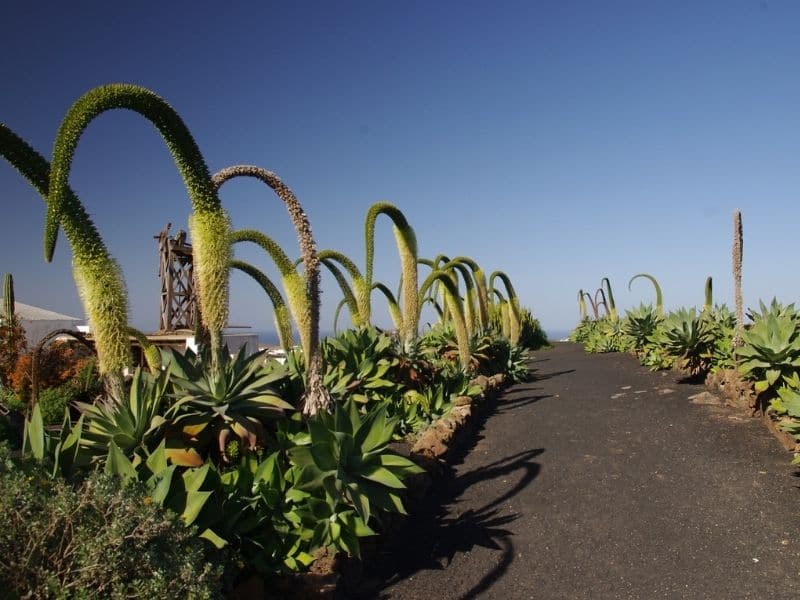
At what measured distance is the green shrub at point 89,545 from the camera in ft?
7.02

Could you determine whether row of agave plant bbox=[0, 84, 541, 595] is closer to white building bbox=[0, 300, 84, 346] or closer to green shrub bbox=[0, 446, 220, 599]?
green shrub bbox=[0, 446, 220, 599]

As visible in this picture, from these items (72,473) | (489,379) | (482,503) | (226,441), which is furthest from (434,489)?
(489,379)

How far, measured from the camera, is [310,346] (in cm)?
494

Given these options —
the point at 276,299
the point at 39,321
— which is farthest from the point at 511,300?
the point at 39,321

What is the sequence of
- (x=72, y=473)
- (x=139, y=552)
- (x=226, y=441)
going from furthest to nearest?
1. (x=226, y=441)
2. (x=72, y=473)
3. (x=139, y=552)

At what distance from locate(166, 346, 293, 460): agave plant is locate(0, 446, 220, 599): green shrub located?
57.1 inches

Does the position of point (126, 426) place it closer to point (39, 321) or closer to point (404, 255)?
point (404, 255)

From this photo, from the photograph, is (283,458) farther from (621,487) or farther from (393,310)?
(393,310)

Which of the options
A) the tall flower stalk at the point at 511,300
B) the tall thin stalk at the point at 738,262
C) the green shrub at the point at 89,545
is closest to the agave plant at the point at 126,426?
the green shrub at the point at 89,545

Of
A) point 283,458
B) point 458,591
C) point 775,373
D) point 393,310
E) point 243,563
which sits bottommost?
point 458,591

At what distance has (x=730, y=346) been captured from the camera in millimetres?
8914

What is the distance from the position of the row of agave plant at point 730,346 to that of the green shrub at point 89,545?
4.93 m

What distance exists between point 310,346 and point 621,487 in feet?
10.7

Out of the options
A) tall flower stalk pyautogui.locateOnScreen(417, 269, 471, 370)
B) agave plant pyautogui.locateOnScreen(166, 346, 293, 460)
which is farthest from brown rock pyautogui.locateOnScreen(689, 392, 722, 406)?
agave plant pyautogui.locateOnScreen(166, 346, 293, 460)
